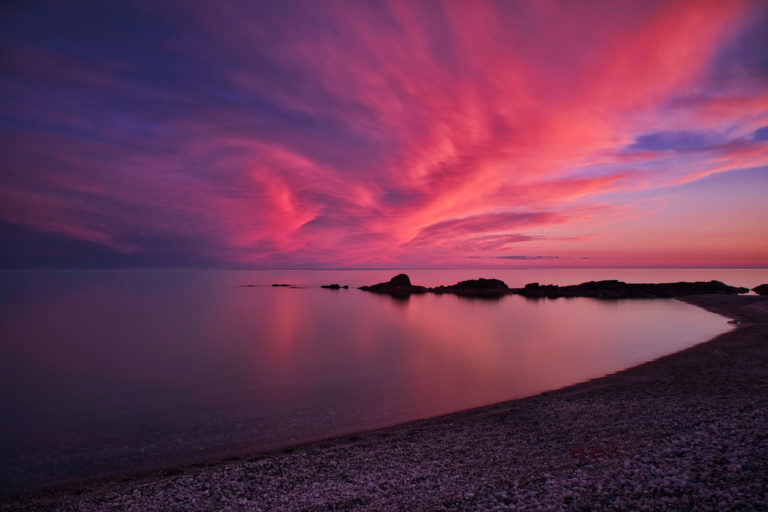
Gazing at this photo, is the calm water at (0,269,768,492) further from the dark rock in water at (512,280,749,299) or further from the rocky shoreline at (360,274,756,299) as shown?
the rocky shoreline at (360,274,756,299)

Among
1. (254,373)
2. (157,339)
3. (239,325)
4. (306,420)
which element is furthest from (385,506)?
(239,325)

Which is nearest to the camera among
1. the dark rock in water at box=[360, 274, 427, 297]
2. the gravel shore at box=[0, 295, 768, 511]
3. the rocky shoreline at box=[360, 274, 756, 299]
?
the gravel shore at box=[0, 295, 768, 511]

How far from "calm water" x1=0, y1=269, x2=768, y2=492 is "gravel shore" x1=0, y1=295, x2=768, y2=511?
2936mm

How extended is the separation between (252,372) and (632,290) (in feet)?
297

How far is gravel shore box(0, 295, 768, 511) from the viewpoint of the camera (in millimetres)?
8391

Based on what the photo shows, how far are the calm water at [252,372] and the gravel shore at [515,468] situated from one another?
9.63ft

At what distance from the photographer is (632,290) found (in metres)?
86.0

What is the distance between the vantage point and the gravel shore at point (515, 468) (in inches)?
330

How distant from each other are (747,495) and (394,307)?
217ft

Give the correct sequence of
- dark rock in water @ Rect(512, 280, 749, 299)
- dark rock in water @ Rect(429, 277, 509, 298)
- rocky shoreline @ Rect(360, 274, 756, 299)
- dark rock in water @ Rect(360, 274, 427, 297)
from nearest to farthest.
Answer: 1. dark rock in water @ Rect(512, 280, 749, 299)
2. rocky shoreline @ Rect(360, 274, 756, 299)
3. dark rock in water @ Rect(429, 277, 509, 298)
4. dark rock in water @ Rect(360, 274, 427, 297)

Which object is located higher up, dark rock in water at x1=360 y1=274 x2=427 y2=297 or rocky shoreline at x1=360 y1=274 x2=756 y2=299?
dark rock in water at x1=360 y1=274 x2=427 y2=297

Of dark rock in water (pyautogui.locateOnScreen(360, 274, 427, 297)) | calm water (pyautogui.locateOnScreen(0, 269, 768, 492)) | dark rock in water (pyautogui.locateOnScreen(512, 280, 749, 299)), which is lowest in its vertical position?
calm water (pyautogui.locateOnScreen(0, 269, 768, 492))

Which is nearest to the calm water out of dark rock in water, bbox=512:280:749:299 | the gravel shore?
the gravel shore

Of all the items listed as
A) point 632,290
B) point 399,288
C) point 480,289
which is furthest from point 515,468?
point 399,288
